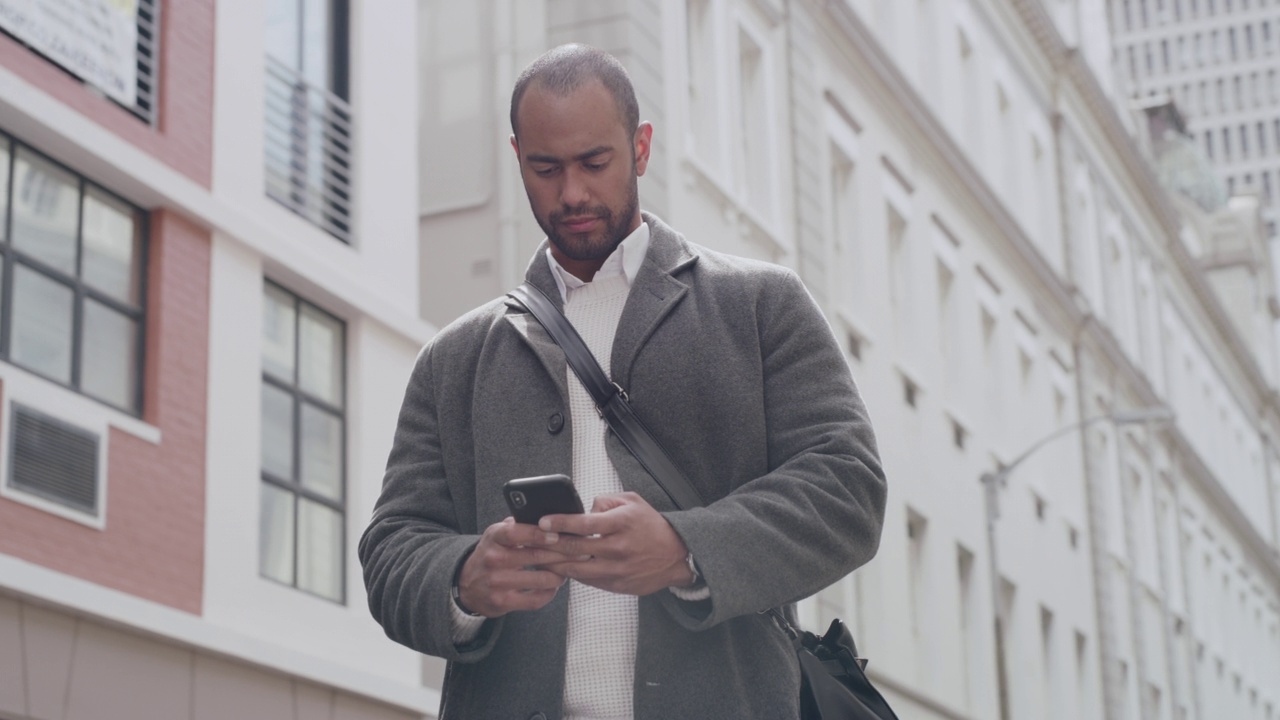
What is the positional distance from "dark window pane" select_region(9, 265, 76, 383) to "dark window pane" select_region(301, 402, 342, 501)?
9.45 ft

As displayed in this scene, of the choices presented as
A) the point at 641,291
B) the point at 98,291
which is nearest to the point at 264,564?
the point at 98,291

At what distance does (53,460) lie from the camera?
11.7 meters

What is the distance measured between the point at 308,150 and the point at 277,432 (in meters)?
2.36

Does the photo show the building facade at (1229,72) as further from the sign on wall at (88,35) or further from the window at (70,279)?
the window at (70,279)

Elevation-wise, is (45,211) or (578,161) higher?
(45,211)

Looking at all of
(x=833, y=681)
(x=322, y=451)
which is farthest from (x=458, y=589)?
(x=322, y=451)

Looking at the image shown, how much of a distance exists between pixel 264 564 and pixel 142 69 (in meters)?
3.39

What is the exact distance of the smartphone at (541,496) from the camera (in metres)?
2.74

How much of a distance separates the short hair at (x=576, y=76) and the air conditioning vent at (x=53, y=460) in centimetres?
893

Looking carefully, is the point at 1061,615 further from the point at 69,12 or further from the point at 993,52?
the point at 69,12

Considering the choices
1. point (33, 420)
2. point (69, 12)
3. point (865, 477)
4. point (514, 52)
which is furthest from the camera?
point (514, 52)

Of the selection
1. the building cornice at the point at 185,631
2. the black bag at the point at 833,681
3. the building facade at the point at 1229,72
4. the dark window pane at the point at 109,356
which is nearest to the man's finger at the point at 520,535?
the black bag at the point at 833,681

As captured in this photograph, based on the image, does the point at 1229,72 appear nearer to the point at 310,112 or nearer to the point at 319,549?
the point at 310,112

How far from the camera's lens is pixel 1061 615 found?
31922 millimetres
